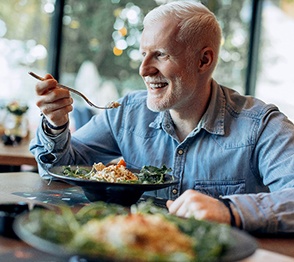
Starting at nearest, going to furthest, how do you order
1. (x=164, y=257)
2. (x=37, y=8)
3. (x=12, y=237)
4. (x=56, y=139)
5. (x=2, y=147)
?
(x=164, y=257) → (x=12, y=237) → (x=56, y=139) → (x=2, y=147) → (x=37, y=8)

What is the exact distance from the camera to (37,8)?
4.91 m

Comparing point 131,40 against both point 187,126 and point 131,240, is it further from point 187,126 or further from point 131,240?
point 131,240

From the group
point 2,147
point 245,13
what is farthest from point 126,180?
point 245,13

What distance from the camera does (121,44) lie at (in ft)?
17.8

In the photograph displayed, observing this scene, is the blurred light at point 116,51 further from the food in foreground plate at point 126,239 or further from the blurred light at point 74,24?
the food in foreground plate at point 126,239

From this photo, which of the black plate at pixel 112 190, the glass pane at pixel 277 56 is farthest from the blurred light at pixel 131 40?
the black plate at pixel 112 190

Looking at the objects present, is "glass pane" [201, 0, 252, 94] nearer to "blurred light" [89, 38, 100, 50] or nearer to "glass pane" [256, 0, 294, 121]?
"glass pane" [256, 0, 294, 121]

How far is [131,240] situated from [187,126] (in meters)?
1.20

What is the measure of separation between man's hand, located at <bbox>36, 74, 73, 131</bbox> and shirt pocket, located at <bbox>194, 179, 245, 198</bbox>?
1.69ft

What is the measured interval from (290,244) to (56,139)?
88cm

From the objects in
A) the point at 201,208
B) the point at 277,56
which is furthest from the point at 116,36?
the point at 201,208

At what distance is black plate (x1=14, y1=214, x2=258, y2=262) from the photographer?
0.81 metres

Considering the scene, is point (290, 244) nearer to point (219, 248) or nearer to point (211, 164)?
point (219, 248)

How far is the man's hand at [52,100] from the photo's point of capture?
5.67ft
